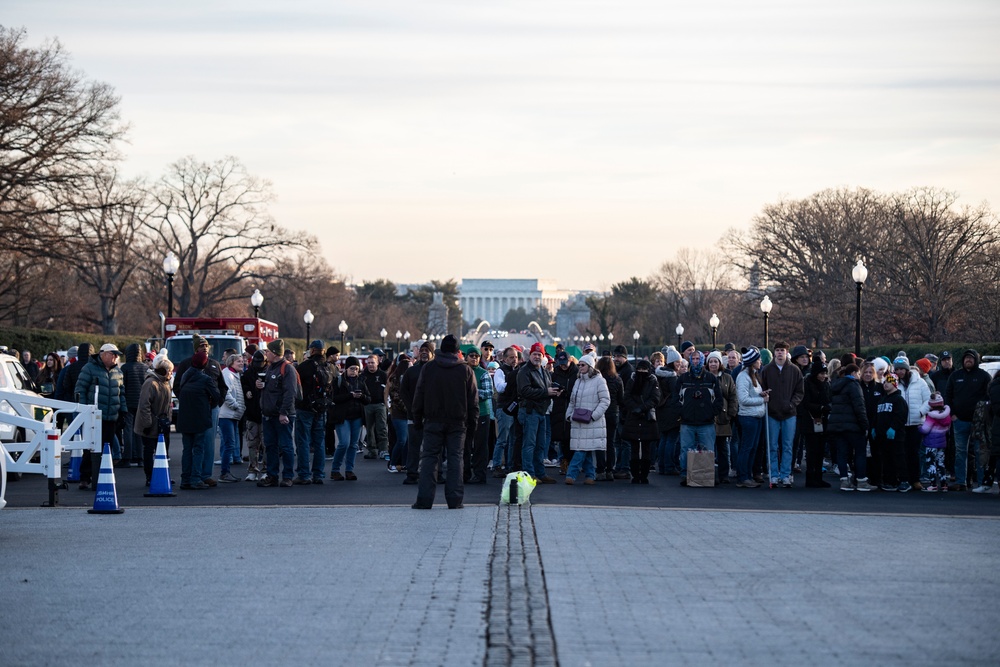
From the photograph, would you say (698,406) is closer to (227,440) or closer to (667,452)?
(667,452)

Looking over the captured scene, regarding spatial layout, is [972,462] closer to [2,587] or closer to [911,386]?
[911,386]

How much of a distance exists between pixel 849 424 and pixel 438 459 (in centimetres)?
624

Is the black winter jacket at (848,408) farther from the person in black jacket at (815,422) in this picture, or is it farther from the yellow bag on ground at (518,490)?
the yellow bag on ground at (518,490)

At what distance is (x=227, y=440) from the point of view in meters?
18.9

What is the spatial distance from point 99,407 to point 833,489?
1048 centimetres

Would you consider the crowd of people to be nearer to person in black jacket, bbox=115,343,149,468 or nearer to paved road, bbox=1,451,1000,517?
paved road, bbox=1,451,1000,517

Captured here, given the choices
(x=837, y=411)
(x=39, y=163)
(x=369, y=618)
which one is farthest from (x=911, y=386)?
(x=39, y=163)

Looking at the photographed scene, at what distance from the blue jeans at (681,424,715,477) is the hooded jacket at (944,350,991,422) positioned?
3336 millimetres

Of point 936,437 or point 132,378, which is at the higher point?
point 132,378

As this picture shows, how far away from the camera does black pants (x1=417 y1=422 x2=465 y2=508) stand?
47.2ft

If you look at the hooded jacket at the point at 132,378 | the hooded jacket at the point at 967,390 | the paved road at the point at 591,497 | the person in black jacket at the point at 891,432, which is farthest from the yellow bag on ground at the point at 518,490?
the hooded jacket at the point at 132,378

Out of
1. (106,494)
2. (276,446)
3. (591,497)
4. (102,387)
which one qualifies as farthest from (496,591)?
(102,387)

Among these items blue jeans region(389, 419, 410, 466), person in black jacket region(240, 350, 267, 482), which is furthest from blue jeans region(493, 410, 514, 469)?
person in black jacket region(240, 350, 267, 482)

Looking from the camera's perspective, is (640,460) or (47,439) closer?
(47,439)
